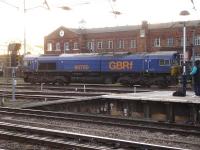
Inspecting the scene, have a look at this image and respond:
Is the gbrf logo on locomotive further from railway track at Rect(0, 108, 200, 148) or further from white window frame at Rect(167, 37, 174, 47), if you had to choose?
white window frame at Rect(167, 37, 174, 47)

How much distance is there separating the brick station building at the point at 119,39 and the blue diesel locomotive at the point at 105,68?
2698cm

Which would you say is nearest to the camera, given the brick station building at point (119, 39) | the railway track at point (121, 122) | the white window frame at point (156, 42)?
the railway track at point (121, 122)

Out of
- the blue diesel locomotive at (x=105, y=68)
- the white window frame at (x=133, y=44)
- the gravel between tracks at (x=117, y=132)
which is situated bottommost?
the gravel between tracks at (x=117, y=132)

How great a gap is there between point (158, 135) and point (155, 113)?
4166 mm

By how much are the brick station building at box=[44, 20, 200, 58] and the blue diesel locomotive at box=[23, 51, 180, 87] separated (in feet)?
88.5

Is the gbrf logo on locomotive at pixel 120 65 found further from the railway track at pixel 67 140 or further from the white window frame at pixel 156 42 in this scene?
the white window frame at pixel 156 42

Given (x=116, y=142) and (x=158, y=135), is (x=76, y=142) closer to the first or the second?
(x=116, y=142)

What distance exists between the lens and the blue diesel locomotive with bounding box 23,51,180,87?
34625 millimetres

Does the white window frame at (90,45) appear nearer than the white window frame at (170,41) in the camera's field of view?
No

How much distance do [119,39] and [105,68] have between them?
38.4 m

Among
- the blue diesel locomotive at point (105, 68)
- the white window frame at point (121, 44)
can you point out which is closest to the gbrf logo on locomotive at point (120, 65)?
the blue diesel locomotive at point (105, 68)

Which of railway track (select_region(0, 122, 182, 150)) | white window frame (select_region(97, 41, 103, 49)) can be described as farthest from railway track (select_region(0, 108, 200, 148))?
white window frame (select_region(97, 41, 103, 49))

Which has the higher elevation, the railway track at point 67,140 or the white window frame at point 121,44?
the white window frame at point 121,44

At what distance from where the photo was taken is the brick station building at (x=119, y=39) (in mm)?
69169
